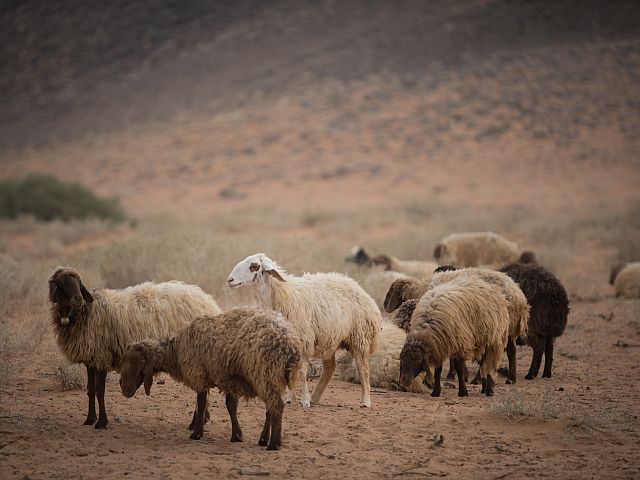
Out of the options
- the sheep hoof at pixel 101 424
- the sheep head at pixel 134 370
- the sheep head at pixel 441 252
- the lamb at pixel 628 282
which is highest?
the sheep head at pixel 441 252

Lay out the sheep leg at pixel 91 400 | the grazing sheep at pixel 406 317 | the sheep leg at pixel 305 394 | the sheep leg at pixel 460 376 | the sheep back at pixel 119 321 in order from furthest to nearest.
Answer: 1. the grazing sheep at pixel 406 317
2. the sheep leg at pixel 460 376
3. the sheep leg at pixel 305 394
4. the sheep back at pixel 119 321
5. the sheep leg at pixel 91 400

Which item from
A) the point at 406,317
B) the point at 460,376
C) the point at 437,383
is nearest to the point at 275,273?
the point at 437,383

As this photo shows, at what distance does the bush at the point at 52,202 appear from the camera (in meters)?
26.0

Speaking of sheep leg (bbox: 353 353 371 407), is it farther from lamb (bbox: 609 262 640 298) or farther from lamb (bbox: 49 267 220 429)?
lamb (bbox: 609 262 640 298)

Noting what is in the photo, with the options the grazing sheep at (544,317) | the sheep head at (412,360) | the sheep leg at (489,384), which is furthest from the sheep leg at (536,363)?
the sheep head at (412,360)

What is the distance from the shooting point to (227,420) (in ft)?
24.4

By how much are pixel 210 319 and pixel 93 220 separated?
1791 centimetres

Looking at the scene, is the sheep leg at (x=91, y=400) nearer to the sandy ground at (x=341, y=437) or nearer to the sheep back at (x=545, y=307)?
the sandy ground at (x=341, y=437)

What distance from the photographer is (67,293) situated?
7.03 m

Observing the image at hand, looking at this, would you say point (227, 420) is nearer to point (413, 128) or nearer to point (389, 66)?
point (413, 128)

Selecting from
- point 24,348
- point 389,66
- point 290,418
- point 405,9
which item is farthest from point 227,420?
point 405,9

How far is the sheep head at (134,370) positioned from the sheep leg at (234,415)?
30.3 inches

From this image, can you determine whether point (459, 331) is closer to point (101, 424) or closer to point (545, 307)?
point (545, 307)

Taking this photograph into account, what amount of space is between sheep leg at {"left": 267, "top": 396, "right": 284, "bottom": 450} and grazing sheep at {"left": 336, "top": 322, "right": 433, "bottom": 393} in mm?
2727
